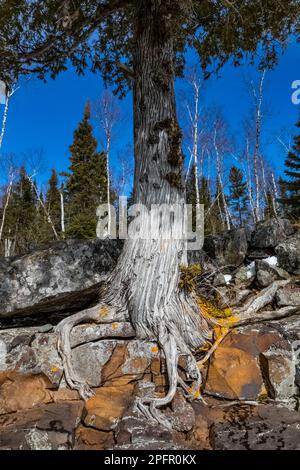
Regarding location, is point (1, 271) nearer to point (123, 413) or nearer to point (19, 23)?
point (123, 413)

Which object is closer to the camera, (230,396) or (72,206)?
(230,396)

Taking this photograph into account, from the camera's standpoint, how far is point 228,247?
722 centimetres

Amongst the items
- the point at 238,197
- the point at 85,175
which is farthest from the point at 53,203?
the point at 238,197

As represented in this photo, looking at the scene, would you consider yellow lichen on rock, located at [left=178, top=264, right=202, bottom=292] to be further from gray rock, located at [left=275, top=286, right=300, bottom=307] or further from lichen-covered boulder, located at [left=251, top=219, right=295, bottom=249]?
lichen-covered boulder, located at [left=251, top=219, right=295, bottom=249]

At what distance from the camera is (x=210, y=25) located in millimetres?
5250

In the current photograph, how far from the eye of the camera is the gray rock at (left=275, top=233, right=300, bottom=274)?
6125 millimetres

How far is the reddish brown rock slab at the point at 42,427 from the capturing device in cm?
229

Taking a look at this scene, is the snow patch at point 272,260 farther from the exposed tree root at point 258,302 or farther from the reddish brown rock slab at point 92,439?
the reddish brown rock slab at point 92,439

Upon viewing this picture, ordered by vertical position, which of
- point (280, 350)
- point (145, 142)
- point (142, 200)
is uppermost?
point (145, 142)

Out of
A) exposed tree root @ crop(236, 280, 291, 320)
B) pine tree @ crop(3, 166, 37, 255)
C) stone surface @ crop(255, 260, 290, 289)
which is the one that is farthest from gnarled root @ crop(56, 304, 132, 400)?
pine tree @ crop(3, 166, 37, 255)

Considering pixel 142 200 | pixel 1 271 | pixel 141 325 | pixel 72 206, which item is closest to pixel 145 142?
pixel 142 200

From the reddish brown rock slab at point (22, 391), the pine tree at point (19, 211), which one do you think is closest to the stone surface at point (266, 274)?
the reddish brown rock slab at point (22, 391)

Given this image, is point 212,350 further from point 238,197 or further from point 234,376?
point 238,197
